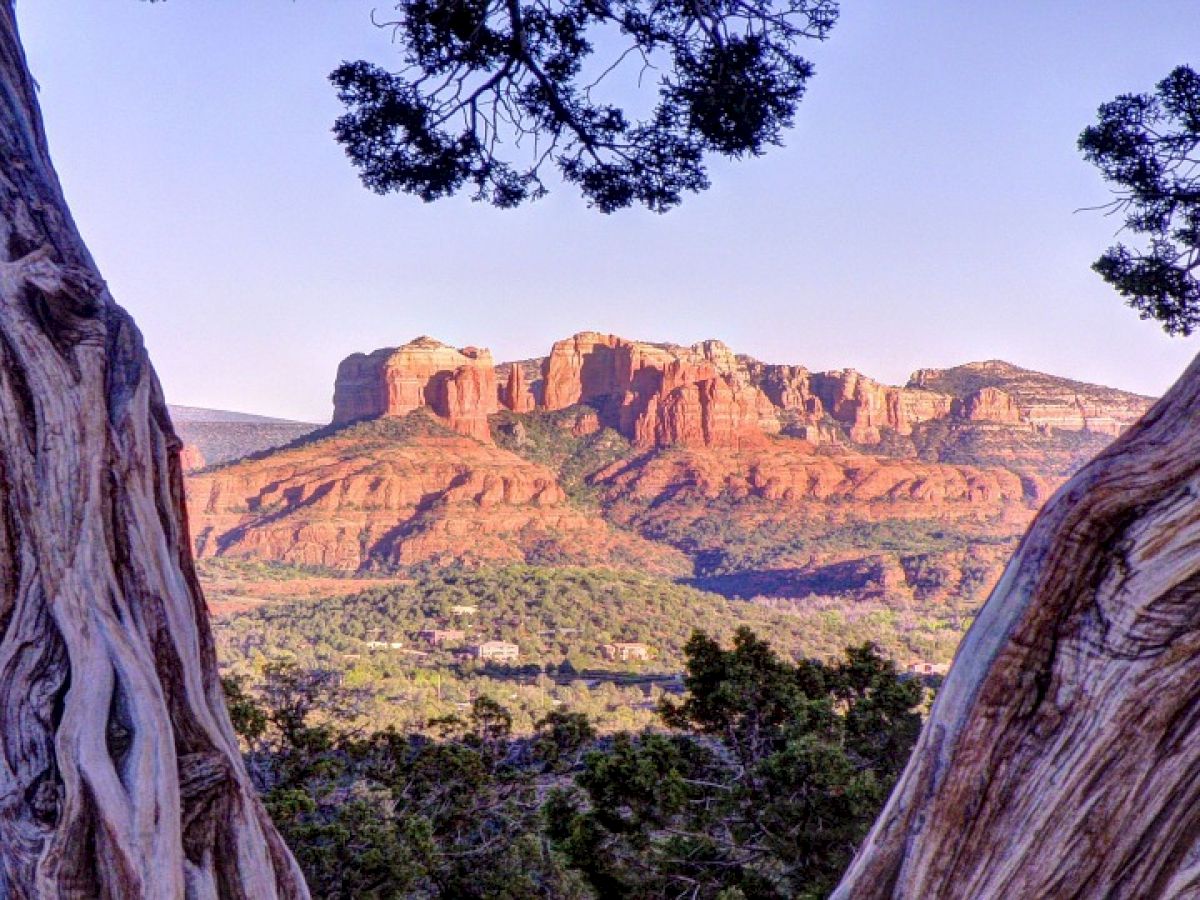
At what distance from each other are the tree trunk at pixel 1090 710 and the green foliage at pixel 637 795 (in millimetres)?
3449

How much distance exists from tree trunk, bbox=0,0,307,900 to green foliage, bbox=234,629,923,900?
10.6 feet

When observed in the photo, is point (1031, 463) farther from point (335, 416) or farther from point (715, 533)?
point (335, 416)

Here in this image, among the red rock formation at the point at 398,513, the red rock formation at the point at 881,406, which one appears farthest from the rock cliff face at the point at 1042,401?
the red rock formation at the point at 398,513

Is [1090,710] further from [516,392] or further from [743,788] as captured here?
[516,392]

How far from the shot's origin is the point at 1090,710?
1406 mm

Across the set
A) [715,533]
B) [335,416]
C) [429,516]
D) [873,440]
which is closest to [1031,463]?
[873,440]

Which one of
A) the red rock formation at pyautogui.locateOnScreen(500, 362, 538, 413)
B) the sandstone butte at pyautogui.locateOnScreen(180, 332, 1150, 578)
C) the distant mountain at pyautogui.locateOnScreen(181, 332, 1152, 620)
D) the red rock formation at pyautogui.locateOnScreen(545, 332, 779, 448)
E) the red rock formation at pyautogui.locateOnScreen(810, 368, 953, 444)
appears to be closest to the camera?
the distant mountain at pyautogui.locateOnScreen(181, 332, 1152, 620)

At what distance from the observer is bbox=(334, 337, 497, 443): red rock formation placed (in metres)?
81.0

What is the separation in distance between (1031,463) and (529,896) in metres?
82.7

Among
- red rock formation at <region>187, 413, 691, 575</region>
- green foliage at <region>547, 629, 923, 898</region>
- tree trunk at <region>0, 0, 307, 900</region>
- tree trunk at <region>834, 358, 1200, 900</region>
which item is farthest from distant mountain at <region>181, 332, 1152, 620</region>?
tree trunk at <region>834, 358, 1200, 900</region>

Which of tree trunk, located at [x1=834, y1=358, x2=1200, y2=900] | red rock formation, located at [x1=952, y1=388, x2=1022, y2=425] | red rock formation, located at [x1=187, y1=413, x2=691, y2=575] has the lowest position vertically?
red rock formation, located at [x1=187, y1=413, x2=691, y2=575]

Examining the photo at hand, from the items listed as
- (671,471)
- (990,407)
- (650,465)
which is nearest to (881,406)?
(990,407)

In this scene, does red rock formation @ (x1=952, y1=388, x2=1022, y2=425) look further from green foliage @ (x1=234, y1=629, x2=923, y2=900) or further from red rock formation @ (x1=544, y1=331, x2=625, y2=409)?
green foliage @ (x1=234, y1=629, x2=923, y2=900)

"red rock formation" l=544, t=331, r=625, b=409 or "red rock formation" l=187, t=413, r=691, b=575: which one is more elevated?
"red rock formation" l=544, t=331, r=625, b=409
